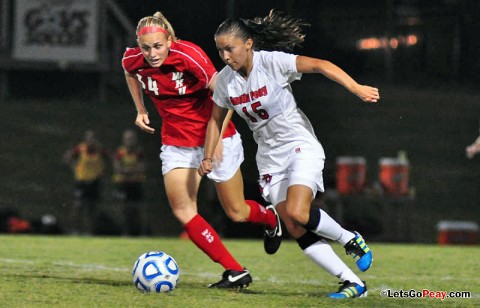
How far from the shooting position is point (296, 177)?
6.07 meters

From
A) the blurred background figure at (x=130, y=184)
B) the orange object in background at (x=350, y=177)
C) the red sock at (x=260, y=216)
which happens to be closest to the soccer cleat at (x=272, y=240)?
the red sock at (x=260, y=216)

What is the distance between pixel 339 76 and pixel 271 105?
0.57 meters

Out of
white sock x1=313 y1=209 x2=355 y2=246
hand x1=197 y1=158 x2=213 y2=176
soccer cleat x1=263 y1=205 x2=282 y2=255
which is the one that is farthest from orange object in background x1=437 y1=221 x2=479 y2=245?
hand x1=197 y1=158 x2=213 y2=176

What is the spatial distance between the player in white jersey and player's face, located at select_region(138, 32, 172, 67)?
45 centimetres

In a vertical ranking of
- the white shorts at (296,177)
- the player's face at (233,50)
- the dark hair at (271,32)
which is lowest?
the white shorts at (296,177)

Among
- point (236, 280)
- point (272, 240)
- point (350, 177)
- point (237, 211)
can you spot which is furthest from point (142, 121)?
point (350, 177)

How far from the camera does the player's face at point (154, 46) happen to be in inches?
256

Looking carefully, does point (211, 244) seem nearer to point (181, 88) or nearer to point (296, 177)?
point (296, 177)

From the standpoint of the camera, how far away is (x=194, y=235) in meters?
6.66

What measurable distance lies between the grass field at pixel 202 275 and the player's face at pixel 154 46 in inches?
56.1

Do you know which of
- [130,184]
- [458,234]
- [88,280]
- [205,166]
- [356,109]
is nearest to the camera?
[205,166]

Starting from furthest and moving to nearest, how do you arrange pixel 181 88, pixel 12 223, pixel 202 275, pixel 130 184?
1. pixel 130 184
2. pixel 12 223
3. pixel 202 275
4. pixel 181 88

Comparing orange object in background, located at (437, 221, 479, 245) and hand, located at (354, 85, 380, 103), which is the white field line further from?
orange object in background, located at (437, 221, 479, 245)

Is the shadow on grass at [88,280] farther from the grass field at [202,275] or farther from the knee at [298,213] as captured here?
the knee at [298,213]
